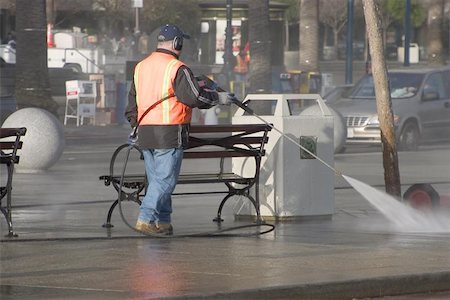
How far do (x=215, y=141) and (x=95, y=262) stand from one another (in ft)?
8.50

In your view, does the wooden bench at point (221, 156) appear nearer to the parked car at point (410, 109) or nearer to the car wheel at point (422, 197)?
the car wheel at point (422, 197)

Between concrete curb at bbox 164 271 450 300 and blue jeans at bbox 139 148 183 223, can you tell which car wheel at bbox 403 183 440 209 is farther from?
concrete curb at bbox 164 271 450 300

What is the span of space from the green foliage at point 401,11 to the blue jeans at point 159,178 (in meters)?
63.2

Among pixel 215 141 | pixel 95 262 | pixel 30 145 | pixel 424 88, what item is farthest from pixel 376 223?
pixel 424 88

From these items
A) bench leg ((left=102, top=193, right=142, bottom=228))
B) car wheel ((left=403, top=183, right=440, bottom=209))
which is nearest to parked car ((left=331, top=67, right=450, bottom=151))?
car wheel ((left=403, top=183, right=440, bottom=209))

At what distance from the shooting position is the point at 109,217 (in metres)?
12.0

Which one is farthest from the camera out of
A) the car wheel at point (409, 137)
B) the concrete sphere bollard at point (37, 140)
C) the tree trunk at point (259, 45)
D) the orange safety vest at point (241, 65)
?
the orange safety vest at point (241, 65)

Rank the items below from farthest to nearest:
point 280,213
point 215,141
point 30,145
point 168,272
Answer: point 30,145 → point 280,213 → point 215,141 → point 168,272

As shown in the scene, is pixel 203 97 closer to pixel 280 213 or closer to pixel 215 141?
pixel 215 141

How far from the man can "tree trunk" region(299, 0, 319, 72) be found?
29.7 meters

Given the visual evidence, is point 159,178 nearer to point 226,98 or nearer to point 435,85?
point 226,98

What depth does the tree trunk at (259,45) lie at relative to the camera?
33.0m

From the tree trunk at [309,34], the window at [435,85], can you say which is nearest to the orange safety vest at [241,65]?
the tree trunk at [309,34]

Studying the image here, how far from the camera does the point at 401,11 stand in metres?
78.4
